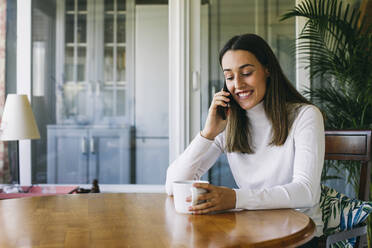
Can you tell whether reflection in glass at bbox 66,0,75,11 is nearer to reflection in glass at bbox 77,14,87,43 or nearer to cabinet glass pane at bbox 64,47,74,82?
reflection in glass at bbox 77,14,87,43

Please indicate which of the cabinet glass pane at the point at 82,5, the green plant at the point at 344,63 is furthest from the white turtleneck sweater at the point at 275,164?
the cabinet glass pane at the point at 82,5

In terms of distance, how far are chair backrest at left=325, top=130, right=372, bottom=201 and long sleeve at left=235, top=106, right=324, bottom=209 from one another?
17 centimetres

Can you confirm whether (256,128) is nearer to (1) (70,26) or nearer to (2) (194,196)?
(2) (194,196)

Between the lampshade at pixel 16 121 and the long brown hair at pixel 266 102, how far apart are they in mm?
1534

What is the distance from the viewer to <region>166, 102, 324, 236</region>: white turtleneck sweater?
4.07ft

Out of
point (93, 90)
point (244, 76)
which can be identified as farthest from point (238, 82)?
point (93, 90)

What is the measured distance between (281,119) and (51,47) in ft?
7.42

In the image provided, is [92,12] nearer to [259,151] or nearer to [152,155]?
[152,155]

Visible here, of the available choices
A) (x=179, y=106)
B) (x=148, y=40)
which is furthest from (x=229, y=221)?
(x=148, y=40)

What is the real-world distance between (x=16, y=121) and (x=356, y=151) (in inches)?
78.3

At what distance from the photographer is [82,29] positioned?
324 cm

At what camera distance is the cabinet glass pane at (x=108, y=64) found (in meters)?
3.24

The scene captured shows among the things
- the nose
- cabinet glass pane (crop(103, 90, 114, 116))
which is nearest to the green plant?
Answer: the nose

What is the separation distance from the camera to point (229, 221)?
106 centimetres
